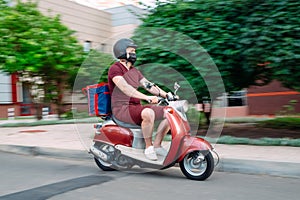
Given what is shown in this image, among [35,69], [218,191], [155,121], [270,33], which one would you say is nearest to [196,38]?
[270,33]

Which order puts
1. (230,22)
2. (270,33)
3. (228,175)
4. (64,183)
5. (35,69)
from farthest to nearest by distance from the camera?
(35,69) < (230,22) < (270,33) < (228,175) < (64,183)

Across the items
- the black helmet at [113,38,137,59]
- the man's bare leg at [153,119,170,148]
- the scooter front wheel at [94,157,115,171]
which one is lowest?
the scooter front wheel at [94,157,115,171]

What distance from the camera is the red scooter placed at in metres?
4.98

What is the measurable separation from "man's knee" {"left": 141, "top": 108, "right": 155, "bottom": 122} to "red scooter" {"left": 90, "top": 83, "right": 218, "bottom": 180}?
0.62 feet

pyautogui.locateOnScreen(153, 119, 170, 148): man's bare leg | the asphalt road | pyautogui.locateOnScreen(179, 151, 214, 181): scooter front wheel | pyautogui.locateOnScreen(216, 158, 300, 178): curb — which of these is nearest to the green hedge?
pyautogui.locateOnScreen(216, 158, 300, 178): curb

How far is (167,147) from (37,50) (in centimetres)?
836

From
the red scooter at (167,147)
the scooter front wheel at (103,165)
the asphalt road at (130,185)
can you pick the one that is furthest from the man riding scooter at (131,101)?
the scooter front wheel at (103,165)

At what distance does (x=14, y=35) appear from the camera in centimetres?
1225

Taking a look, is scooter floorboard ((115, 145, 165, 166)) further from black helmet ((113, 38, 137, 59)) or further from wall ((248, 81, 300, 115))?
wall ((248, 81, 300, 115))

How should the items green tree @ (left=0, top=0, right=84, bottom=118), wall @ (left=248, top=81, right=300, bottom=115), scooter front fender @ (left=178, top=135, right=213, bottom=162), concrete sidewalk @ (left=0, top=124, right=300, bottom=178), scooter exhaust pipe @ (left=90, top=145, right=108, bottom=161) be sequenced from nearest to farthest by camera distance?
scooter front fender @ (left=178, top=135, right=213, bottom=162) → concrete sidewalk @ (left=0, top=124, right=300, bottom=178) → scooter exhaust pipe @ (left=90, top=145, right=108, bottom=161) → green tree @ (left=0, top=0, right=84, bottom=118) → wall @ (left=248, top=81, right=300, bottom=115)

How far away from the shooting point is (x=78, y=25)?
2953cm

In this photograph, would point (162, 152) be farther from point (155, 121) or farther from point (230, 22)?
point (230, 22)

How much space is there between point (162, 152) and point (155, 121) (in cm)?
44

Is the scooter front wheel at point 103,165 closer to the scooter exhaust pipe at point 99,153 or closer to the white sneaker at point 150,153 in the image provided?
the scooter exhaust pipe at point 99,153
